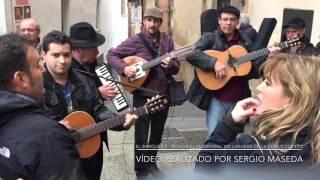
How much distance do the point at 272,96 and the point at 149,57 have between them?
10.8 feet

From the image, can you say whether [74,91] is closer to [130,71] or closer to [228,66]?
[130,71]

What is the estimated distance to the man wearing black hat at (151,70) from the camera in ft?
17.0

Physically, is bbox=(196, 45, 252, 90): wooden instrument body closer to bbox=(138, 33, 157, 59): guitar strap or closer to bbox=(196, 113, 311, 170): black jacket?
bbox=(138, 33, 157, 59): guitar strap

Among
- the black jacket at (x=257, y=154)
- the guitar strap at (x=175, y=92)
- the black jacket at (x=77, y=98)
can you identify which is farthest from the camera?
the guitar strap at (x=175, y=92)

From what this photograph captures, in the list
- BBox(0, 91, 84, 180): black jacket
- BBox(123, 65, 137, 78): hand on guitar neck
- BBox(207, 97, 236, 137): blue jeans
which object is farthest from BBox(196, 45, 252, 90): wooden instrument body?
BBox(0, 91, 84, 180): black jacket

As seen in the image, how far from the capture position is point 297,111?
1924 mm

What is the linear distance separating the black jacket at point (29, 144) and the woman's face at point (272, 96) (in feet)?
2.54

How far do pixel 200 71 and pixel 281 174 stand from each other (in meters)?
3.22

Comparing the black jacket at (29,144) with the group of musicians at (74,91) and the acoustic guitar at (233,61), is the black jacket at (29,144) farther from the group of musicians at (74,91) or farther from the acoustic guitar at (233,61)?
the acoustic guitar at (233,61)

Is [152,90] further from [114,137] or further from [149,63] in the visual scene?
[114,137]

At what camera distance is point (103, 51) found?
A: 13078mm

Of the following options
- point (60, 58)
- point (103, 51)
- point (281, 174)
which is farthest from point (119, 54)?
point (103, 51)

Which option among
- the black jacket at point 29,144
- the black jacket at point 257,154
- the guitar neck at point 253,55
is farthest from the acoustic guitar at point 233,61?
the black jacket at point 29,144

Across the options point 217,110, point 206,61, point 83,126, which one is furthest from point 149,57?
point 83,126
